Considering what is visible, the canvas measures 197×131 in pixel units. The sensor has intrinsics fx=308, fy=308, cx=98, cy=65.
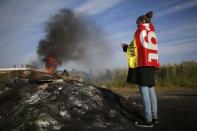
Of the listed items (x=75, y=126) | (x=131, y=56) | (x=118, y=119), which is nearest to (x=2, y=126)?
(x=75, y=126)

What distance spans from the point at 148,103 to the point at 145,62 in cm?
88

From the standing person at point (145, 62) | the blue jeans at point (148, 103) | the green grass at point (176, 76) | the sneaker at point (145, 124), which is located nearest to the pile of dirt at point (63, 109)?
the sneaker at point (145, 124)

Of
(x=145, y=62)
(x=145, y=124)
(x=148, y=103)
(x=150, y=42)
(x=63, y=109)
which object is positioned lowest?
(x=145, y=124)

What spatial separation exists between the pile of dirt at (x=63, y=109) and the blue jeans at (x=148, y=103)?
0.43 m

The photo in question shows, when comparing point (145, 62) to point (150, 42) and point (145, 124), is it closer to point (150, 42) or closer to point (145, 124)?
point (150, 42)

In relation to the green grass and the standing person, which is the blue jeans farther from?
the green grass

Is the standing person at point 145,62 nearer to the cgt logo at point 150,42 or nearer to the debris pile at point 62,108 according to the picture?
the cgt logo at point 150,42

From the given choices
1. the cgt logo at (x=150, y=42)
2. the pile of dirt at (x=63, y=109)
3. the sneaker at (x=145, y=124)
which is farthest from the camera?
the pile of dirt at (x=63, y=109)

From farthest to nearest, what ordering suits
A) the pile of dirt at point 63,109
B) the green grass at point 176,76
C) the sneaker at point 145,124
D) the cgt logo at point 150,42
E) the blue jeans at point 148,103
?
the green grass at point 176,76 < the pile of dirt at point 63,109 < the cgt logo at point 150,42 < the blue jeans at point 148,103 < the sneaker at point 145,124

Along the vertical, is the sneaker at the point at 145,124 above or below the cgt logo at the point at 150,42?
below

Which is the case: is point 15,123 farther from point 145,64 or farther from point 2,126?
point 145,64

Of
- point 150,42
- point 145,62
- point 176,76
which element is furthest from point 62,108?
point 176,76

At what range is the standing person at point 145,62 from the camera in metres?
6.62

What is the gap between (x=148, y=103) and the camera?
6605 millimetres
